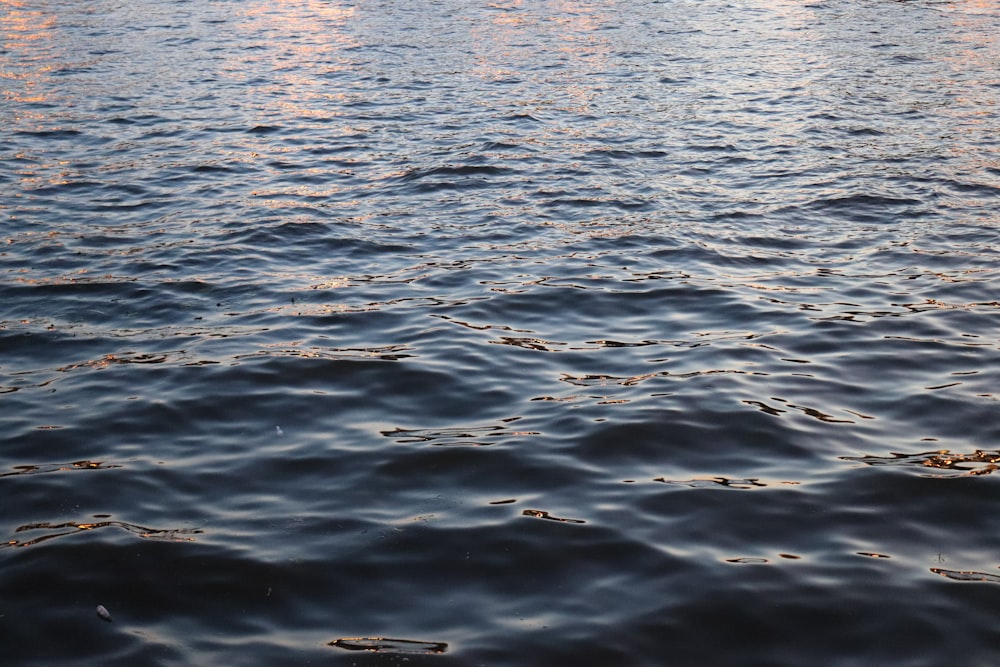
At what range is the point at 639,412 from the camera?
6227mm

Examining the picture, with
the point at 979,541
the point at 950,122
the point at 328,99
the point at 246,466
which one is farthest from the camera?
the point at 328,99

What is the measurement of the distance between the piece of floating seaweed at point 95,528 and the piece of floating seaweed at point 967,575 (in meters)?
3.54

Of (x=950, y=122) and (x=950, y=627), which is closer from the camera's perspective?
(x=950, y=627)

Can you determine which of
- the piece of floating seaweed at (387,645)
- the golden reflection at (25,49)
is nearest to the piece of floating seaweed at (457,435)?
the piece of floating seaweed at (387,645)

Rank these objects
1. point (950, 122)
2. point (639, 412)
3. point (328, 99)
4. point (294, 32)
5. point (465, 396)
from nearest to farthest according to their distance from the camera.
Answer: point (639, 412) → point (465, 396) → point (950, 122) → point (328, 99) → point (294, 32)

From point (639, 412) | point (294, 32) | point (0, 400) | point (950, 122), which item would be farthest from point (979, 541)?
point (294, 32)

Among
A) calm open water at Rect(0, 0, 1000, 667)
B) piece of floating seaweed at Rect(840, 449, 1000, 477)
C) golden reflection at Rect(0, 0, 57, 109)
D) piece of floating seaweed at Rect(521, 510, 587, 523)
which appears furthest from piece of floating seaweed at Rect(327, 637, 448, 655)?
golden reflection at Rect(0, 0, 57, 109)

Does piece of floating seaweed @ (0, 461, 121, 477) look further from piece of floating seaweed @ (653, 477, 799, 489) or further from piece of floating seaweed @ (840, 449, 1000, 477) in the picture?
piece of floating seaweed @ (840, 449, 1000, 477)

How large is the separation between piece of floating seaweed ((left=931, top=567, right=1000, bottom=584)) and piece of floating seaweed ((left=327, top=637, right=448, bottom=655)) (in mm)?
2304

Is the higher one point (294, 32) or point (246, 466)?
point (294, 32)

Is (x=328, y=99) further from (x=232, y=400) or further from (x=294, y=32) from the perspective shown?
(x=232, y=400)

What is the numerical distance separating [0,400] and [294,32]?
20949 mm

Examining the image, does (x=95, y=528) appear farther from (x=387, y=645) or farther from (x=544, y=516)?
(x=544, y=516)

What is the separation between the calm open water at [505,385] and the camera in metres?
4.29
